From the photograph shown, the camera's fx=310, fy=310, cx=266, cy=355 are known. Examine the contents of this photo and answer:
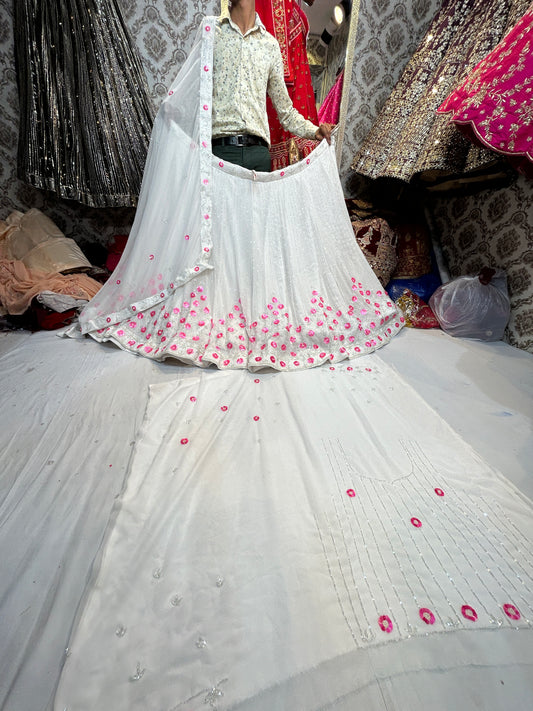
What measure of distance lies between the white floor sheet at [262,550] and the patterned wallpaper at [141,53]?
1642 mm

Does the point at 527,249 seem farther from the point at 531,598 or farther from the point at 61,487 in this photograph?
the point at 61,487

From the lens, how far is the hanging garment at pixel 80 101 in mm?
1565

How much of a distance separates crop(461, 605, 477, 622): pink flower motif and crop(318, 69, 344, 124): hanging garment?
2.24 metres

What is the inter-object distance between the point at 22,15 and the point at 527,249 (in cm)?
280

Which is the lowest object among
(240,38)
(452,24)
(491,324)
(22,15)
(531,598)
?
(531,598)

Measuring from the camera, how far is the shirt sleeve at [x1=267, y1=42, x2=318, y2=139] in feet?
4.52

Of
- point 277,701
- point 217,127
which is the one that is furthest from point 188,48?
point 277,701

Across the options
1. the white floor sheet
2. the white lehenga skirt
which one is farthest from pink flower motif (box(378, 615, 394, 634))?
the white lehenga skirt

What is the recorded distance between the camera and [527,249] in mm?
1580

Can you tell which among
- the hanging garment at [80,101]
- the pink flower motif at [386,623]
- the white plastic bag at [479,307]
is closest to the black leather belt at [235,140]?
the hanging garment at [80,101]

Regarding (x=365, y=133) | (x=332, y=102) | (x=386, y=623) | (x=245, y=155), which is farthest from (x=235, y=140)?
(x=386, y=623)

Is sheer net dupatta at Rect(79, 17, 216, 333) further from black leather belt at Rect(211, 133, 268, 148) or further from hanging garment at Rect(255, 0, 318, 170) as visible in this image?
hanging garment at Rect(255, 0, 318, 170)

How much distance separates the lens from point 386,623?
1.61 ft

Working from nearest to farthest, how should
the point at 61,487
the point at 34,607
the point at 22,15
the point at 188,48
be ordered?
the point at 34,607 → the point at 61,487 → the point at 22,15 → the point at 188,48
